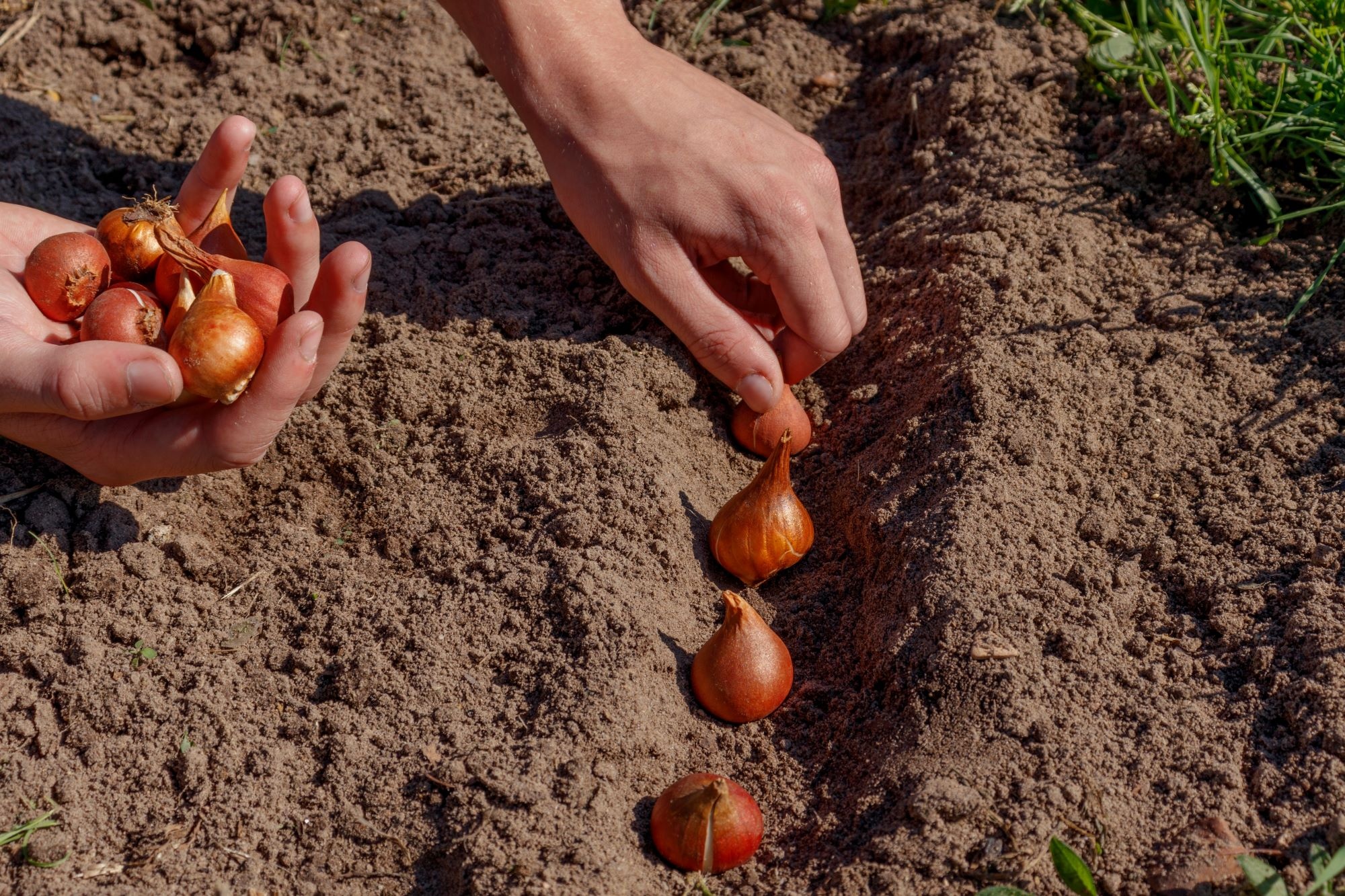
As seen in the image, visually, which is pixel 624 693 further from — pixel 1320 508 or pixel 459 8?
pixel 459 8

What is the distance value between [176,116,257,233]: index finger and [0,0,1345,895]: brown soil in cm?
40

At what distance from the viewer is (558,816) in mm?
1765

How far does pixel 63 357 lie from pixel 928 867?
1788 mm

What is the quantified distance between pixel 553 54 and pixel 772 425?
42.0 inches

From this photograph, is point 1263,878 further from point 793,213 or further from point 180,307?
point 180,307

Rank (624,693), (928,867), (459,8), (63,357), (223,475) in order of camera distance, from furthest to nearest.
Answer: (459,8) < (223,475) < (624,693) < (63,357) < (928,867)

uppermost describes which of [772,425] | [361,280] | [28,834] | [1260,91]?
[1260,91]

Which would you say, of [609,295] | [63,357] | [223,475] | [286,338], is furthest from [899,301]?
[63,357]

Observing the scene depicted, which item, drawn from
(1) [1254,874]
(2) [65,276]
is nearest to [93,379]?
(2) [65,276]

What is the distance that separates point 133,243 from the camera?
7.71 feet

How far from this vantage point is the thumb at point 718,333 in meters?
2.33

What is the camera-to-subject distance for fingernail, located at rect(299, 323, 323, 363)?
6.55 ft

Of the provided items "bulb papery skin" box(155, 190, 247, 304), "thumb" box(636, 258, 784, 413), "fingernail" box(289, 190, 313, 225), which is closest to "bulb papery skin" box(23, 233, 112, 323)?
"bulb papery skin" box(155, 190, 247, 304)

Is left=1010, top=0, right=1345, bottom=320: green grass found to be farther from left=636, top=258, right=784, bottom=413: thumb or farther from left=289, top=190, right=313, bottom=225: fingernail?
left=289, top=190, right=313, bottom=225: fingernail
